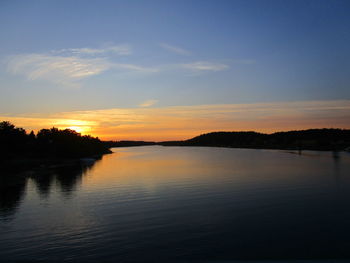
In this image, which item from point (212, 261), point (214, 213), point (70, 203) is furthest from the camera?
point (70, 203)

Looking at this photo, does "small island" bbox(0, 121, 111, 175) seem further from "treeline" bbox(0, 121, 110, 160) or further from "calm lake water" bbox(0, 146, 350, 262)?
"calm lake water" bbox(0, 146, 350, 262)

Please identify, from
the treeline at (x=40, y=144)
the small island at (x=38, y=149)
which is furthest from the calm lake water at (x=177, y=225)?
the treeline at (x=40, y=144)

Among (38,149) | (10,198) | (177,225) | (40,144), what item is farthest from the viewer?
(40,144)

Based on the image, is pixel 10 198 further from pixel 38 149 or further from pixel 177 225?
pixel 38 149

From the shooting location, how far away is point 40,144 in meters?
126

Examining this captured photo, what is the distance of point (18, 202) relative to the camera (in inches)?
1470

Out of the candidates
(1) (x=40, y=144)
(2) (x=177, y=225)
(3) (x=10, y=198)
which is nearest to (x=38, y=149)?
(1) (x=40, y=144)

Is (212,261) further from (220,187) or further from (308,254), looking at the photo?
(220,187)

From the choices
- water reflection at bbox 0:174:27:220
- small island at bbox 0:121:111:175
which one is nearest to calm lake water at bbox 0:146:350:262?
water reflection at bbox 0:174:27:220

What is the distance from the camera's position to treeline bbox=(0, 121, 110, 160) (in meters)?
100

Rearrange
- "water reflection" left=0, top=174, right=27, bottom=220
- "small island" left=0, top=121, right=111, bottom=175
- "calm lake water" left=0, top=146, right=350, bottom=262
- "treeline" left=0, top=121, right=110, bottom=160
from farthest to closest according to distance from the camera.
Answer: "treeline" left=0, top=121, right=110, bottom=160, "small island" left=0, top=121, right=111, bottom=175, "water reflection" left=0, top=174, right=27, bottom=220, "calm lake water" left=0, top=146, right=350, bottom=262

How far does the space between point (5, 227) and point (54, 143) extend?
372 feet

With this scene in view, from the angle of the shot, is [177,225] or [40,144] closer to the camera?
[177,225]

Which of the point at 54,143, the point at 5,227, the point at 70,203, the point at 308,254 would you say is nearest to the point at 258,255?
the point at 308,254
